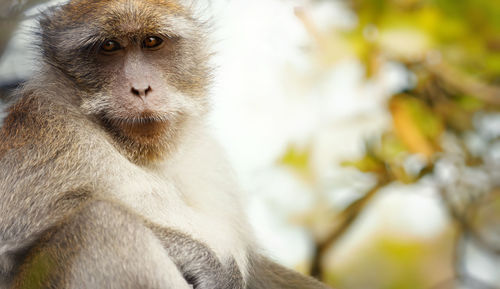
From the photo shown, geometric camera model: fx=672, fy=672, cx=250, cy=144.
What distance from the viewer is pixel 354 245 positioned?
5797 mm

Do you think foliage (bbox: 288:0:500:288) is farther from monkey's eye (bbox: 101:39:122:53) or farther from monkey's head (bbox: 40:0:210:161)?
monkey's eye (bbox: 101:39:122:53)

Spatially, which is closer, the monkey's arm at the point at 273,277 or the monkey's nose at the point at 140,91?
the monkey's nose at the point at 140,91

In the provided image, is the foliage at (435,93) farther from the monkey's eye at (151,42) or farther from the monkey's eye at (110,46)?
the monkey's eye at (110,46)

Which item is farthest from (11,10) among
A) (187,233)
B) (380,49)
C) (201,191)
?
(380,49)

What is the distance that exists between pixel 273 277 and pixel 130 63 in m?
1.94

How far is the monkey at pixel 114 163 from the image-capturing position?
11.5 feet

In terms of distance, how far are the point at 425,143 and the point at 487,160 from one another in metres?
0.76

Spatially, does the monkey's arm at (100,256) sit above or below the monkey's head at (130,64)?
below

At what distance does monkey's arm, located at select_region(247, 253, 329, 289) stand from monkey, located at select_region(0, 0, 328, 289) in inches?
6.0

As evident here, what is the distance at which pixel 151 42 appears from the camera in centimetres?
417

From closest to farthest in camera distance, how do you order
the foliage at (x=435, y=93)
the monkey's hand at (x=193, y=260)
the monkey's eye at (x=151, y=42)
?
the monkey's hand at (x=193, y=260), the monkey's eye at (x=151, y=42), the foliage at (x=435, y=93)

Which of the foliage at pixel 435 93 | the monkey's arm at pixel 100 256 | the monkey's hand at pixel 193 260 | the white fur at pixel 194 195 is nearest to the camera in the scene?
the monkey's arm at pixel 100 256

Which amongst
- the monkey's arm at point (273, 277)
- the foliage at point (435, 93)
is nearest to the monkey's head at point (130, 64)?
the foliage at point (435, 93)

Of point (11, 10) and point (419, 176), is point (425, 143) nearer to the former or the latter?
point (419, 176)
